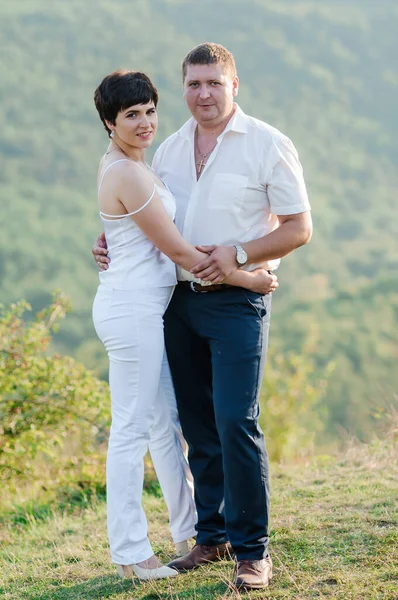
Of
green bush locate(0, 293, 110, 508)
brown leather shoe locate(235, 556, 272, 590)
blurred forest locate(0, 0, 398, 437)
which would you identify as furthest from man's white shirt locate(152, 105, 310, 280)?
blurred forest locate(0, 0, 398, 437)

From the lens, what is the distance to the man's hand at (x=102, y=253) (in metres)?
3.30

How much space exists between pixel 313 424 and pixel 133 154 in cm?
1461

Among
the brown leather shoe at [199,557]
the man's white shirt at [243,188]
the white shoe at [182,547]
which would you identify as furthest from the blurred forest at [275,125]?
the man's white shirt at [243,188]

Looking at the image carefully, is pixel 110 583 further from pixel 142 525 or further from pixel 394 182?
pixel 394 182

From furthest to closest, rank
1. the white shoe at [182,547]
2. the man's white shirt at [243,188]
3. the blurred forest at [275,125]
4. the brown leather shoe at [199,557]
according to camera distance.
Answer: the blurred forest at [275,125] → the white shoe at [182,547] → the brown leather shoe at [199,557] → the man's white shirt at [243,188]

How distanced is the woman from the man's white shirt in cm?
13

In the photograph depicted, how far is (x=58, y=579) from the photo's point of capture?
351 centimetres

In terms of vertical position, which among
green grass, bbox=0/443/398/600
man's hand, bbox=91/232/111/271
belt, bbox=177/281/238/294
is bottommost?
green grass, bbox=0/443/398/600

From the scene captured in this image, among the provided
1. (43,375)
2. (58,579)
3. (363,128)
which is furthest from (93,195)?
(58,579)

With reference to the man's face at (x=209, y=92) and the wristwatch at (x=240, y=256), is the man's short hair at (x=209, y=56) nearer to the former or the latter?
the man's face at (x=209, y=92)

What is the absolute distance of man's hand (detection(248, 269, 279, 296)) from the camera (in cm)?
315

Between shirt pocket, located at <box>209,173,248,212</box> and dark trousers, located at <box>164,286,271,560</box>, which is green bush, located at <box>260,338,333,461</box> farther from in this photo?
shirt pocket, located at <box>209,173,248,212</box>

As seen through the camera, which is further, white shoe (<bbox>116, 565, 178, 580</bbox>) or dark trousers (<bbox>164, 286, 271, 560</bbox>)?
white shoe (<bbox>116, 565, 178, 580</bbox>)

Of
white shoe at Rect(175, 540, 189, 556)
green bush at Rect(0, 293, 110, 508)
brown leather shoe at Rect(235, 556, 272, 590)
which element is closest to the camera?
brown leather shoe at Rect(235, 556, 272, 590)
